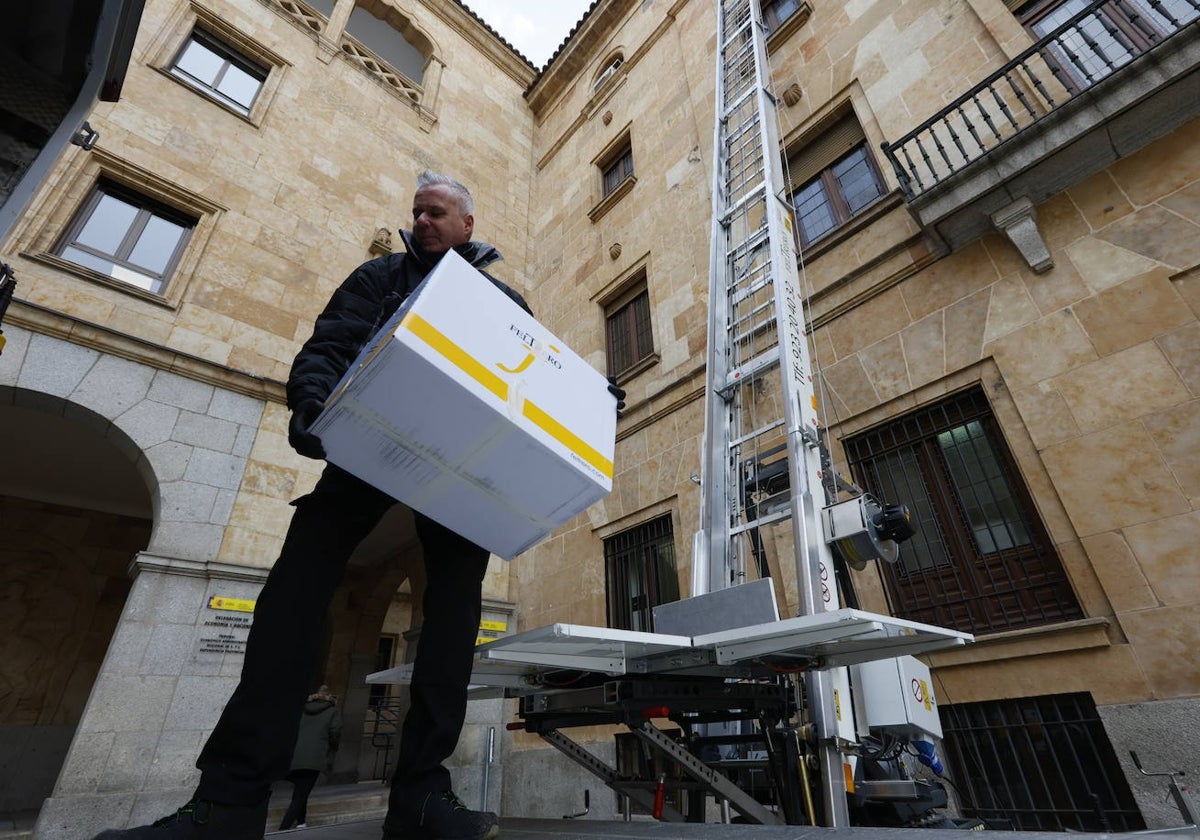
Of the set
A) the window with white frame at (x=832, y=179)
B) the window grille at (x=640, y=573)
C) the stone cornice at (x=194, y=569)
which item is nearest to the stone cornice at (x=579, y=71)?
the window with white frame at (x=832, y=179)

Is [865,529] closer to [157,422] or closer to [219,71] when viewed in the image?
[157,422]

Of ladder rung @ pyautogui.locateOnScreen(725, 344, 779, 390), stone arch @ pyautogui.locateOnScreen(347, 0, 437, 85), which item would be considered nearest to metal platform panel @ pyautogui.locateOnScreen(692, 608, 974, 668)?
ladder rung @ pyautogui.locateOnScreen(725, 344, 779, 390)

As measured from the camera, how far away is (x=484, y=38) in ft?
41.8

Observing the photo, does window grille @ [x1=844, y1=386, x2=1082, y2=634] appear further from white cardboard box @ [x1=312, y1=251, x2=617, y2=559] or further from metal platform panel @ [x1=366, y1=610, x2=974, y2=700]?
white cardboard box @ [x1=312, y1=251, x2=617, y2=559]

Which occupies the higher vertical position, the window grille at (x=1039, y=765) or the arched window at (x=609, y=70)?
the arched window at (x=609, y=70)

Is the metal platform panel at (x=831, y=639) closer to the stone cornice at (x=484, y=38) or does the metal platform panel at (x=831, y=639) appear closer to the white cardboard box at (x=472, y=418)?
the white cardboard box at (x=472, y=418)

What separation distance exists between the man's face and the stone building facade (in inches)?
94.4

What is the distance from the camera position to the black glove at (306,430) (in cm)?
147

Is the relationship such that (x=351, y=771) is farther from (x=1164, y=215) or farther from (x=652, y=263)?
(x=1164, y=215)

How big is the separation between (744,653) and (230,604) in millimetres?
5499

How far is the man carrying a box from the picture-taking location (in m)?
1.27

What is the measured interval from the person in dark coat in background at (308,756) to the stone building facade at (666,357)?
2.85 feet

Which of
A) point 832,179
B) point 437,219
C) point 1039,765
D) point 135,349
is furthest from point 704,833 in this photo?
point 135,349

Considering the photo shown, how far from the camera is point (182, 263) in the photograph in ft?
22.3
